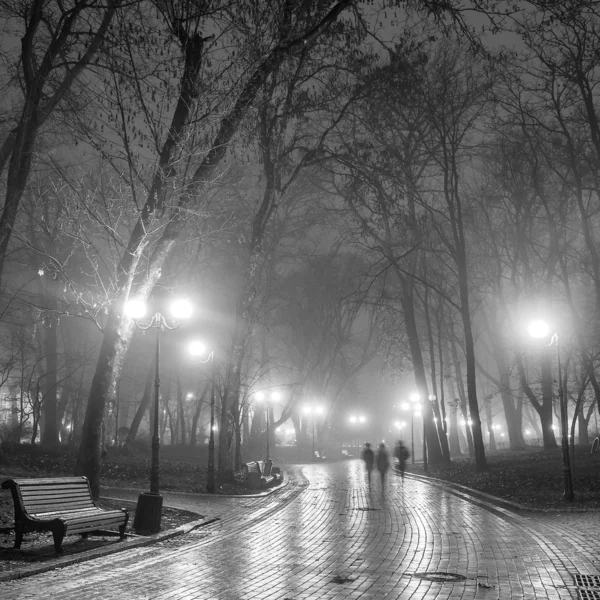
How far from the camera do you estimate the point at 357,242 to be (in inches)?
1152

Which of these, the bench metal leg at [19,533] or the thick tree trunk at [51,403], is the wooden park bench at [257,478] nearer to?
the bench metal leg at [19,533]

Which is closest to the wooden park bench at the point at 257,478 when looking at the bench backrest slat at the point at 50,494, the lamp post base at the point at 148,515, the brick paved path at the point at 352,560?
the brick paved path at the point at 352,560

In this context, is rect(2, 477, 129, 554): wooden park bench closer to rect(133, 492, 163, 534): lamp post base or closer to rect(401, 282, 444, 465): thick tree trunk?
rect(133, 492, 163, 534): lamp post base

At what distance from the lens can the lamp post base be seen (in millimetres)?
12508

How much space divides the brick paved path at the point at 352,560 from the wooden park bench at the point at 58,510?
73cm

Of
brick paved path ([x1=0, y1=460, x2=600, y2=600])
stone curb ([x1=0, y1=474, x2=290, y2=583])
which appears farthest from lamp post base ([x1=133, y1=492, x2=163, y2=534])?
brick paved path ([x1=0, y1=460, x2=600, y2=600])

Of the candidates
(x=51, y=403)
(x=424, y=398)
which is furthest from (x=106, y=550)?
(x=51, y=403)

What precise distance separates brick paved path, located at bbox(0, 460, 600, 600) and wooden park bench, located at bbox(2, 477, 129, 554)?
73cm

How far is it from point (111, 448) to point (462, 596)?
27.0m

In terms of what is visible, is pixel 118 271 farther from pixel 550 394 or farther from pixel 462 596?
pixel 550 394

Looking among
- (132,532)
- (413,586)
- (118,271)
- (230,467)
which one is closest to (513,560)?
(413,586)

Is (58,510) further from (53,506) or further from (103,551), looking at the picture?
(103,551)

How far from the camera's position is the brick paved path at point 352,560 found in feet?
26.1

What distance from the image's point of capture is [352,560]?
33.0ft
